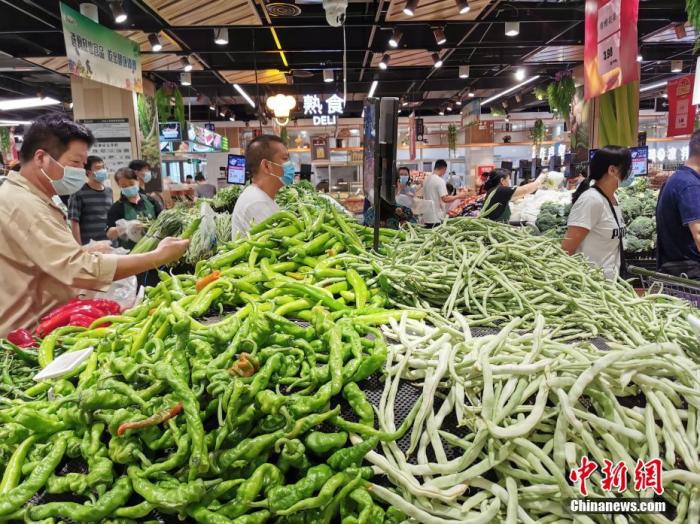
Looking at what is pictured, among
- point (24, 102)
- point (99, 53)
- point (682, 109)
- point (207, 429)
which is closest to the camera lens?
point (207, 429)

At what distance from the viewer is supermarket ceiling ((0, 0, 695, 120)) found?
7.16 metres

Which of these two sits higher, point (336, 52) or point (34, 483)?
point (336, 52)

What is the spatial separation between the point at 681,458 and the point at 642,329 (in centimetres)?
57

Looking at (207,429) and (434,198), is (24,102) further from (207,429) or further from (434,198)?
(207,429)

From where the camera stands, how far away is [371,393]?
1382 mm

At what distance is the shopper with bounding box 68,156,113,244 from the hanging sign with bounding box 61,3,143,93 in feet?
4.61

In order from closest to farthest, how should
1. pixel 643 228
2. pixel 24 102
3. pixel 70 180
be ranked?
pixel 70 180 < pixel 643 228 < pixel 24 102

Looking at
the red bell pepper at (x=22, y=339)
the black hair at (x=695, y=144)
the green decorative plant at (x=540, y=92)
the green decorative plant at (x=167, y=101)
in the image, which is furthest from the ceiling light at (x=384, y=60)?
the red bell pepper at (x=22, y=339)

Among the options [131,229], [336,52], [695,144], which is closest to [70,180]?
[131,229]

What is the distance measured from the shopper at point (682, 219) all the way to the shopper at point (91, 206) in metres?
5.54

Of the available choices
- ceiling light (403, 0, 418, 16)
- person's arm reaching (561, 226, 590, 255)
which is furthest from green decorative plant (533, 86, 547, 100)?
person's arm reaching (561, 226, 590, 255)

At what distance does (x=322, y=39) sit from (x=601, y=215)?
24.1 ft

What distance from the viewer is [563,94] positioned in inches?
422

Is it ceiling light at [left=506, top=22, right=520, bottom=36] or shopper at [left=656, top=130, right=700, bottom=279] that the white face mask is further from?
ceiling light at [left=506, top=22, right=520, bottom=36]
